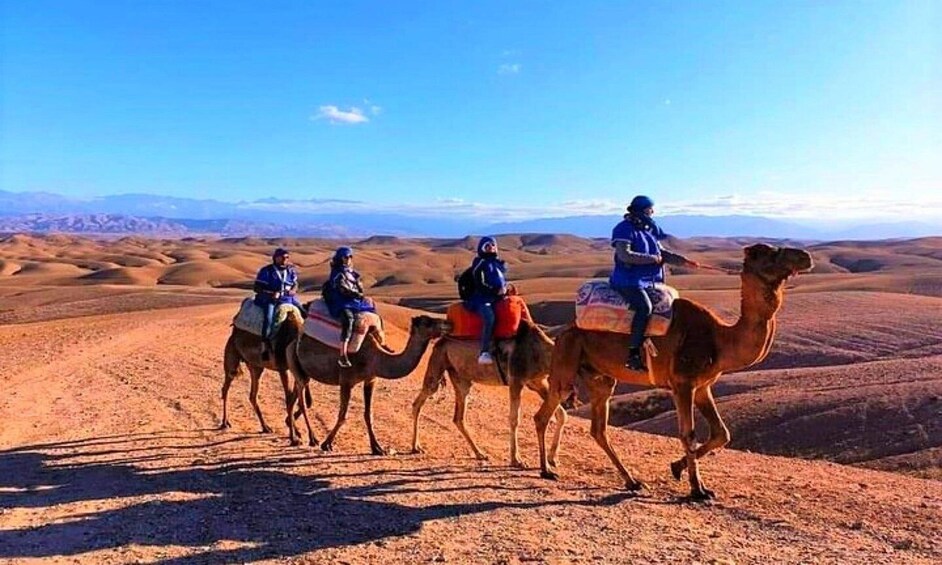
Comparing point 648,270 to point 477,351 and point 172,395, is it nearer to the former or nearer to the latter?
point 477,351

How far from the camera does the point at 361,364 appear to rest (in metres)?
11.9

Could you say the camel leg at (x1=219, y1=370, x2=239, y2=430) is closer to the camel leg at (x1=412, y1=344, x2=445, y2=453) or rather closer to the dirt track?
the dirt track

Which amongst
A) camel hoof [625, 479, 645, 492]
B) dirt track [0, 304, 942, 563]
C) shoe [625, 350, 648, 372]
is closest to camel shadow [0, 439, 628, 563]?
dirt track [0, 304, 942, 563]

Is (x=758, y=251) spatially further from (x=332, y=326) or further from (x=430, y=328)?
(x=332, y=326)

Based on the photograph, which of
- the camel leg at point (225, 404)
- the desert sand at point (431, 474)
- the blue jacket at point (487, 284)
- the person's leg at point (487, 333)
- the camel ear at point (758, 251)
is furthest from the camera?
the camel leg at point (225, 404)

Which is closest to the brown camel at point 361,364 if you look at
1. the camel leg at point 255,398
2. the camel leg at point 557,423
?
the camel leg at point 255,398

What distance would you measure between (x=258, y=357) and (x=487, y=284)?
4441mm

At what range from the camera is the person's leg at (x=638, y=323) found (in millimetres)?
9188

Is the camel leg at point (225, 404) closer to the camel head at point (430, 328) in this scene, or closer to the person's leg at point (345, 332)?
the person's leg at point (345, 332)

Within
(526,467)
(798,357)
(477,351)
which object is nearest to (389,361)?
(477,351)

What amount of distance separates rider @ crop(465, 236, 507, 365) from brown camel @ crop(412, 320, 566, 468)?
10.6 inches

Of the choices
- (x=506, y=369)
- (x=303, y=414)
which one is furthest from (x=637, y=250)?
(x=303, y=414)

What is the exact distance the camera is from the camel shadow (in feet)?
24.7

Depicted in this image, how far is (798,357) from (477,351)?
16.7 metres
